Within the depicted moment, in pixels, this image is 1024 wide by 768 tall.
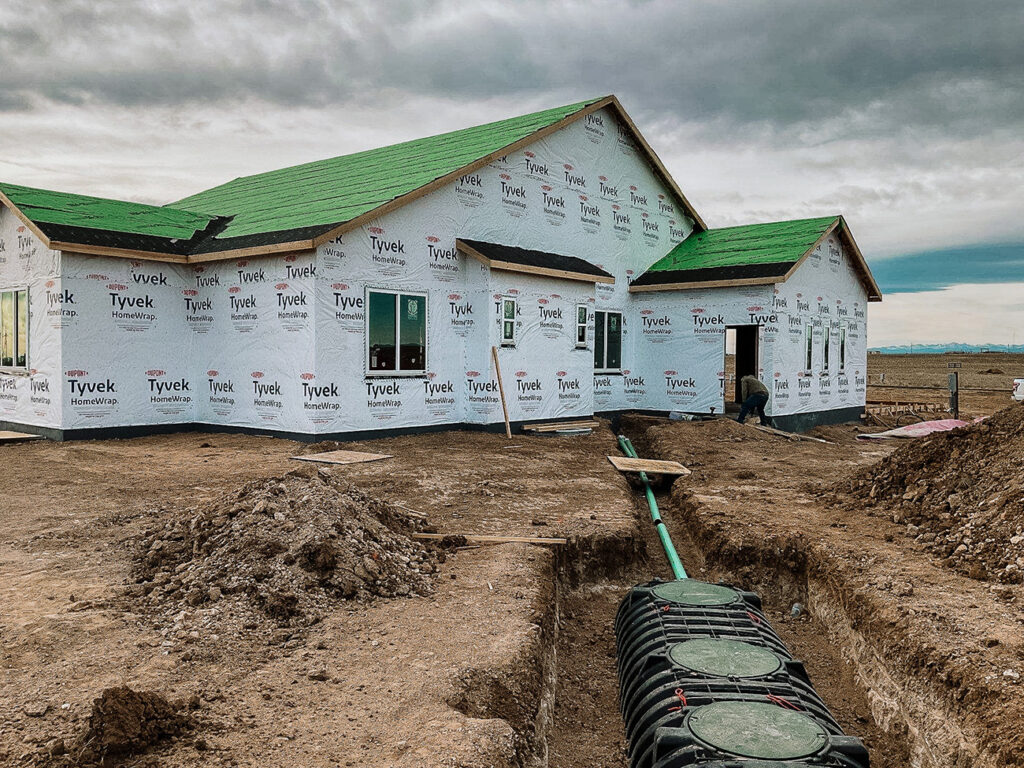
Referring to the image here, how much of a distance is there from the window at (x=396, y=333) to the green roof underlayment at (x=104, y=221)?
13.0 ft

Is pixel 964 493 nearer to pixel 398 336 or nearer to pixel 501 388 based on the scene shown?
pixel 501 388

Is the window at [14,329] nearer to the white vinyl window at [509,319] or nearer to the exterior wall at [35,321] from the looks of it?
the exterior wall at [35,321]

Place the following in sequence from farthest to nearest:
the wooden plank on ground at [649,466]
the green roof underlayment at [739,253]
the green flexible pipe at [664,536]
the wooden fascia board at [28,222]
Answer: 1. the green roof underlayment at [739,253]
2. the wooden fascia board at [28,222]
3. the wooden plank on ground at [649,466]
4. the green flexible pipe at [664,536]

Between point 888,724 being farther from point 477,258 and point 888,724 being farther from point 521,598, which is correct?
point 477,258

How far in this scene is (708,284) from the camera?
56.4 ft

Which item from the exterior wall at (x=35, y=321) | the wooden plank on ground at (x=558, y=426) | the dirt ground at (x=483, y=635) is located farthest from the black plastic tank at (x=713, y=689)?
the exterior wall at (x=35, y=321)

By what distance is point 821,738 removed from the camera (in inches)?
145

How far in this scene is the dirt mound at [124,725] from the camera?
3215 mm

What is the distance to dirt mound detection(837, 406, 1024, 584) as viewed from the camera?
236 inches

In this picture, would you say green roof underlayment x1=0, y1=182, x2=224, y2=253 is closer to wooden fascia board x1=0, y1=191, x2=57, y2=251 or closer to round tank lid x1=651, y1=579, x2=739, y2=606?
wooden fascia board x1=0, y1=191, x2=57, y2=251

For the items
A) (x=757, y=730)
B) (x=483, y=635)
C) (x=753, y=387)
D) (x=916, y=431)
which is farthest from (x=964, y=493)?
(x=916, y=431)

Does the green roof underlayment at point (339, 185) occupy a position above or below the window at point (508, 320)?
above

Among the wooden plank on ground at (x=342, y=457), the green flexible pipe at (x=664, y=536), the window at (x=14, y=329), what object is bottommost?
the green flexible pipe at (x=664, y=536)

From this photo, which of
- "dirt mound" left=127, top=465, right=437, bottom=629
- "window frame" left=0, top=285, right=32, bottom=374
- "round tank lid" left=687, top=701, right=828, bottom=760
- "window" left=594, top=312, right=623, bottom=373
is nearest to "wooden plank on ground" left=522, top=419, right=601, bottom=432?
"window" left=594, top=312, right=623, bottom=373
